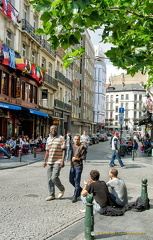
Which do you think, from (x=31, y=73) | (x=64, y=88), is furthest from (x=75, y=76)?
(x=31, y=73)

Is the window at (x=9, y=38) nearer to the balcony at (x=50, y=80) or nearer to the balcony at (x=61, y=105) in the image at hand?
the balcony at (x=50, y=80)

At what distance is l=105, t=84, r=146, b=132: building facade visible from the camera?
317 feet

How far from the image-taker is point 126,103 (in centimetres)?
9881

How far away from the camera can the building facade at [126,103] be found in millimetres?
96625

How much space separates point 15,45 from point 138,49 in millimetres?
19218

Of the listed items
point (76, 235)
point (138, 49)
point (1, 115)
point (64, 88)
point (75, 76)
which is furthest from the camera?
point (75, 76)

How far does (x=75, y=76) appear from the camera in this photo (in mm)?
47781

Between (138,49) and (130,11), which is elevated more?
(130,11)

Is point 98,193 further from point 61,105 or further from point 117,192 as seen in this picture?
point 61,105

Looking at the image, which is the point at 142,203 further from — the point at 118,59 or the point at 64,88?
the point at 64,88

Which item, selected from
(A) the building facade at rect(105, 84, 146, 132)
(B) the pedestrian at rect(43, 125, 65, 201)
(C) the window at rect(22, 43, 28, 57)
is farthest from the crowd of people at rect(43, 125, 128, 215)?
(A) the building facade at rect(105, 84, 146, 132)

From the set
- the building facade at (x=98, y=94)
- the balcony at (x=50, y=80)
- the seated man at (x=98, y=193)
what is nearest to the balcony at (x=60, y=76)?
the balcony at (x=50, y=80)

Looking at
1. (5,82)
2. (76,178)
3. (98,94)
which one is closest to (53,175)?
(76,178)

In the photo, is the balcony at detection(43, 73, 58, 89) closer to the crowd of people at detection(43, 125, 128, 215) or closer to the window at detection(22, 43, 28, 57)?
the window at detection(22, 43, 28, 57)
